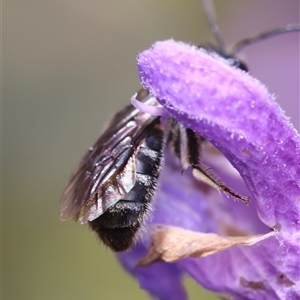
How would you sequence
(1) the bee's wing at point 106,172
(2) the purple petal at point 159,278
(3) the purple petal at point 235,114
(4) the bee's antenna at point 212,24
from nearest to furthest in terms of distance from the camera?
(3) the purple petal at point 235,114
(1) the bee's wing at point 106,172
(2) the purple petal at point 159,278
(4) the bee's antenna at point 212,24

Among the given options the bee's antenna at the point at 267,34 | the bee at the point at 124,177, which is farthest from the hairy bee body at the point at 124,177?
the bee's antenna at the point at 267,34

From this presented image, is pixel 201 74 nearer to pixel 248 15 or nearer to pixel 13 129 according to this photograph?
pixel 248 15

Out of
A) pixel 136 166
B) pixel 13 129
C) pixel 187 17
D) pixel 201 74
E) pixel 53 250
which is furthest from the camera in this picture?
pixel 187 17

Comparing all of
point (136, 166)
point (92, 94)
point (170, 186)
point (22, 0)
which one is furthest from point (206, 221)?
point (22, 0)

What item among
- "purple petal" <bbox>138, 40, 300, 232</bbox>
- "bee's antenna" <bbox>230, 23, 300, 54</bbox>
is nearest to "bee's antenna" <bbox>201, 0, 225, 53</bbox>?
"bee's antenna" <bbox>230, 23, 300, 54</bbox>

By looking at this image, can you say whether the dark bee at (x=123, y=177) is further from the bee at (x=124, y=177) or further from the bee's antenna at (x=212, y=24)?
the bee's antenna at (x=212, y=24)

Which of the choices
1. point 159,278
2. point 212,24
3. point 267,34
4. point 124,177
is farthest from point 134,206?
point 212,24

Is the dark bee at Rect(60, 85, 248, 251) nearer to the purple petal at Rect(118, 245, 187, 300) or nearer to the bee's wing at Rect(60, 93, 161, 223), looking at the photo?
the bee's wing at Rect(60, 93, 161, 223)

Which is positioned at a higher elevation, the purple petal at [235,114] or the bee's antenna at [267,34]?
the bee's antenna at [267,34]
